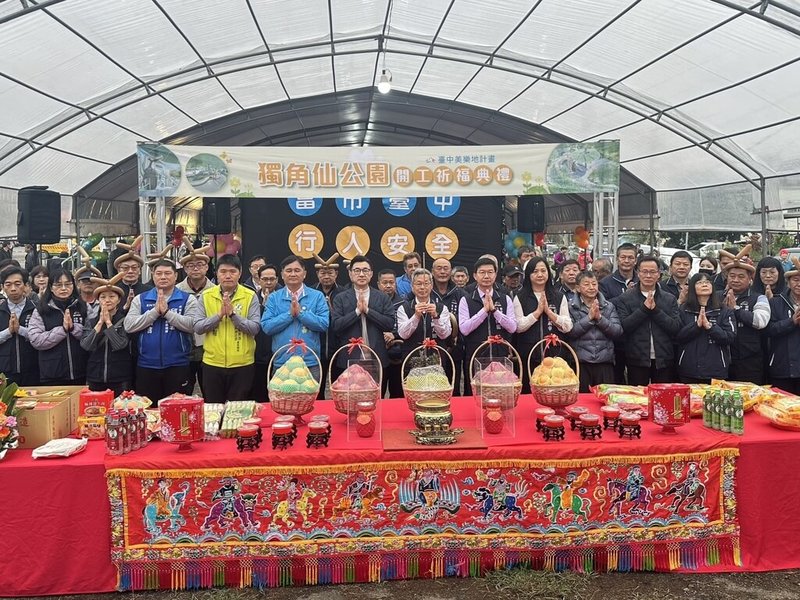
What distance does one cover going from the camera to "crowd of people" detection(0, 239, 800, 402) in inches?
131

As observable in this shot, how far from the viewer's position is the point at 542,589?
7.38 ft

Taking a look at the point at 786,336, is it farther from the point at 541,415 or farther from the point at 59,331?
the point at 59,331

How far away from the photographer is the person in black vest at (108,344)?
3305 mm

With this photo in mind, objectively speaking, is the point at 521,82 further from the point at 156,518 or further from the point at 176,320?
the point at 156,518

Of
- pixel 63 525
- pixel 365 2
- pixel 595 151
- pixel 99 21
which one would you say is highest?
pixel 365 2

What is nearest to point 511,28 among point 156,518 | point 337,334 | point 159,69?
point 159,69

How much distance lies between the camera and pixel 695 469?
7.66 feet

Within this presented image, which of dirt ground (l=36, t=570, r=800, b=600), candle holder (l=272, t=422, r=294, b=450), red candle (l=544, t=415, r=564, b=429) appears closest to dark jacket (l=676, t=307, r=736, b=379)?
dirt ground (l=36, t=570, r=800, b=600)

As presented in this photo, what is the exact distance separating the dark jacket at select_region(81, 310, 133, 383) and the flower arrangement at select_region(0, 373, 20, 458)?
3.29ft

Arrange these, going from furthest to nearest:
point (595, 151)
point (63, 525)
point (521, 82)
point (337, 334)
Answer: point (521, 82) < point (595, 151) < point (337, 334) < point (63, 525)

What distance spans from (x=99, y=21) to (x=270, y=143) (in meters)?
6.95

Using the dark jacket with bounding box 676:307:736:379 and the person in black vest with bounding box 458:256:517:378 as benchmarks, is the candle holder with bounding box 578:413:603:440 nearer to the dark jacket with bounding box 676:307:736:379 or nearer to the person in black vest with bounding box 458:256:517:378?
the person in black vest with bounding box 458:256:517:378

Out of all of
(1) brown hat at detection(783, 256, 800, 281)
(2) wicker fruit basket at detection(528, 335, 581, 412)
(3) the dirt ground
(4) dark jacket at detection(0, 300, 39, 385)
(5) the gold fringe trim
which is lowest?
(3) the dirt ground

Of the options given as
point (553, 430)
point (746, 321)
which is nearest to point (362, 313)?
point (553, 430)
